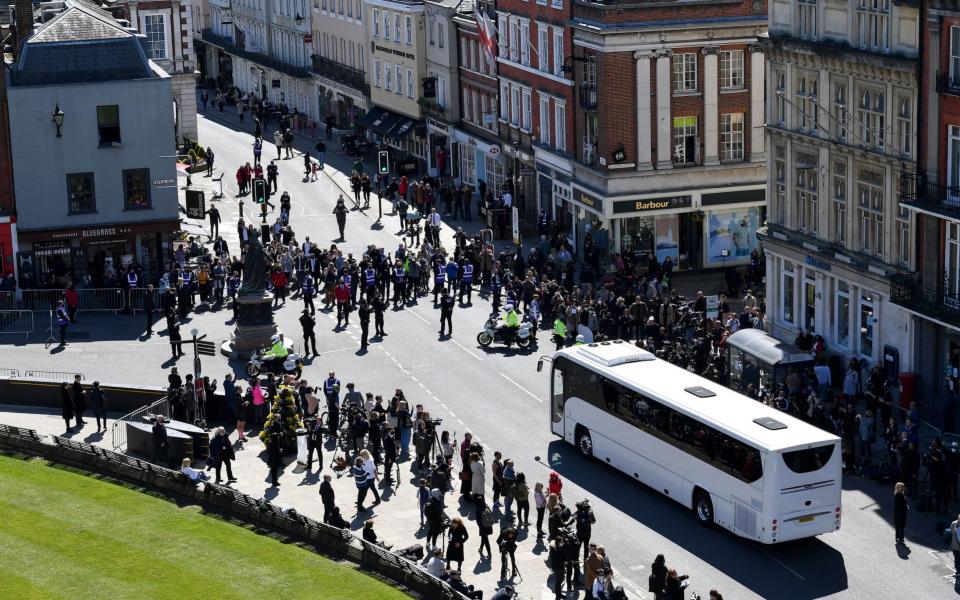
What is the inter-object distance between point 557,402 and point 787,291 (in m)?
13.5

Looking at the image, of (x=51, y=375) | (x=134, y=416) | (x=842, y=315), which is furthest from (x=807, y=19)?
(x=51, y=375)

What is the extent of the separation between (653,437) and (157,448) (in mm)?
14863

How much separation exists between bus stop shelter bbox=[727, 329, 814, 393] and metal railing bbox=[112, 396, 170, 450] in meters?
18.1

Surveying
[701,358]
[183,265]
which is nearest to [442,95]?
[183,265]

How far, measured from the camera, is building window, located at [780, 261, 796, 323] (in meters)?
61.1

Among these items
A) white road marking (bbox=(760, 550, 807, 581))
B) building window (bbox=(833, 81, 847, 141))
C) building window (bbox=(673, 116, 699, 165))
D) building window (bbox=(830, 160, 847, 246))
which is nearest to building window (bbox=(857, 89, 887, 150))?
building window (bbox=(833, 81, 847, 141))

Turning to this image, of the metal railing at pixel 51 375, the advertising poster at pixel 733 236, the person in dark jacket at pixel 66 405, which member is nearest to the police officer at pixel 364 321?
the metal railing at pixel 51 375

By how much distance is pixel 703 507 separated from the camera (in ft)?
147

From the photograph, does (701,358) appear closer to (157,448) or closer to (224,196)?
(157,448)

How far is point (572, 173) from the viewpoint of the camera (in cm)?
7831

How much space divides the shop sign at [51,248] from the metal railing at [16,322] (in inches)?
190

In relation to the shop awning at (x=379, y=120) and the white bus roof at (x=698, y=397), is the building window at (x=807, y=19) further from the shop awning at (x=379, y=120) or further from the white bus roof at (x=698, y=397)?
the shop awning at (x=379, y=120)

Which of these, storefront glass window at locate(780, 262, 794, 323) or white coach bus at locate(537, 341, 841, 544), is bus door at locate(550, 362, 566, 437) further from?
storefront glass window at locate(780, 262, 794, 323)

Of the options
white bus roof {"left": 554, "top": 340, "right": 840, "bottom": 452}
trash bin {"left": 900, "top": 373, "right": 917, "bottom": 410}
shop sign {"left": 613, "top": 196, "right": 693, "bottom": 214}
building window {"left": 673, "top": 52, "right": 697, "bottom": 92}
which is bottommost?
trash bin {"left": 900, "top": 373, "right": 917, "bottom": 410}
